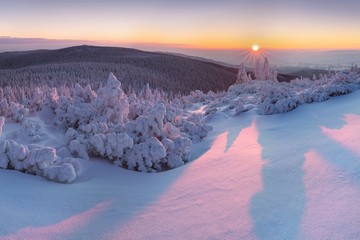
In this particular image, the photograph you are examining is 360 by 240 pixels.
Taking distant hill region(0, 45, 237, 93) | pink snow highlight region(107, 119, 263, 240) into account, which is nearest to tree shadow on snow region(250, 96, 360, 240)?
pink snow highlight region(107, 119, 263, 240)

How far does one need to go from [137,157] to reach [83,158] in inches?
34.0

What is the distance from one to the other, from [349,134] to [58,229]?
431cm

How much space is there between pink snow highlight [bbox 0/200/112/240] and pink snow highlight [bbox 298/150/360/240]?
199cm

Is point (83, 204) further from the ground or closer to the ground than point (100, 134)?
closer to the ground

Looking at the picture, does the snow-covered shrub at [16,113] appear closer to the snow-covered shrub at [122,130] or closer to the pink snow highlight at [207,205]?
the snow-covered shrub at [122,130]

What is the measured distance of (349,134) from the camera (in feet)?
16.8

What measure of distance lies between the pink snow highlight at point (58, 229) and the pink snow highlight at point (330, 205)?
1989 mm

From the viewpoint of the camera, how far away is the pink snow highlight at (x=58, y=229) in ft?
9.34

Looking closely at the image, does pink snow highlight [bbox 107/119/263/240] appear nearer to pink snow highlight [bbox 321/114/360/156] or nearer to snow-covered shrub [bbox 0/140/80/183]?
pink snow highlight [bbox 321/114/360/156]

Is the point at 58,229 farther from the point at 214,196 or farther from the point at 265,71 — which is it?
the point at 265,71

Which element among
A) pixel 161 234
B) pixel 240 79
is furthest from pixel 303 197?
pixel 240 79

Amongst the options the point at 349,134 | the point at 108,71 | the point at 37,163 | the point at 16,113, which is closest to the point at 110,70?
the point at 108,71

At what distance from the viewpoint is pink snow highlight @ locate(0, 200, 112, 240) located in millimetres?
2848

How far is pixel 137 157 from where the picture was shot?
17.9 feet
